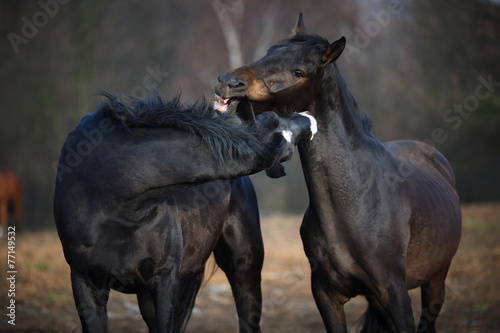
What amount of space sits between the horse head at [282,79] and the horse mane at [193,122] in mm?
236

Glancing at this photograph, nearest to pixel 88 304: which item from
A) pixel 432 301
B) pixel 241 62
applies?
pixel 432 301

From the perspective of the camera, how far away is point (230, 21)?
672 inches

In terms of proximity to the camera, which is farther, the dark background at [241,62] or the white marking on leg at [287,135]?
the dark background at [241,62]

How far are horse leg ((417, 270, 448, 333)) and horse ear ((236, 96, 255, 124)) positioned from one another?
8.49 ft

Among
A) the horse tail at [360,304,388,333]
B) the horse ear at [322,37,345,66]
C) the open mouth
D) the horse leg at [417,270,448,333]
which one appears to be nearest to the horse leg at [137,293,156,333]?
the open mouth

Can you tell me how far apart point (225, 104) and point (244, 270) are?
1.58m

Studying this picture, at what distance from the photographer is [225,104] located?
11.4 feet

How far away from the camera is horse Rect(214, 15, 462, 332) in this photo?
3594 millimetres

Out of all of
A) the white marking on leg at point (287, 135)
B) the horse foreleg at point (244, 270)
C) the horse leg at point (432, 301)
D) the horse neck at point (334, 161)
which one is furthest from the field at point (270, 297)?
the white marking on leg at point (287, 135)

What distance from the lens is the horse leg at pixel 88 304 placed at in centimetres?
313

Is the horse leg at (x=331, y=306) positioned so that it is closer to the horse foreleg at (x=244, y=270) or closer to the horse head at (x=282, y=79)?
the horse foreleg at (x=244, y=270)

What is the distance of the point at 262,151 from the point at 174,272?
0.95 m

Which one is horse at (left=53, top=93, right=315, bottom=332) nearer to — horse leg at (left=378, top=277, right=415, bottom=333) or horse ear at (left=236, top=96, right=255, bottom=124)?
horse ear at (left=236, top=96, right=255, bottom=124)

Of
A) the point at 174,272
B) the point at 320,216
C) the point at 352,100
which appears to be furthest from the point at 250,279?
the point at 352,100
